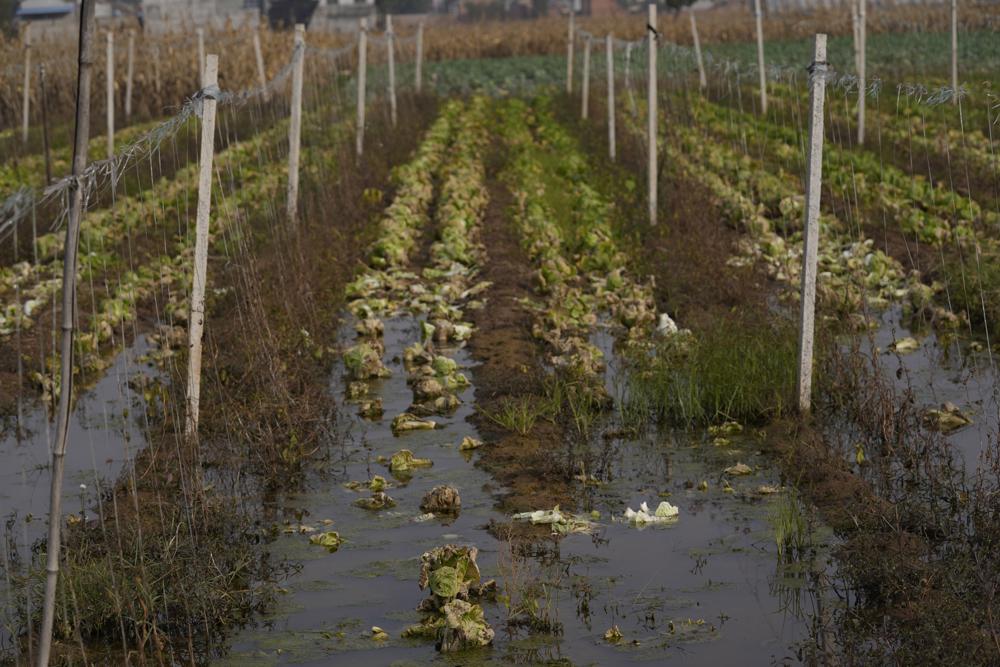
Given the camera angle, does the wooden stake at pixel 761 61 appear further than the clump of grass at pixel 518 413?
Yes

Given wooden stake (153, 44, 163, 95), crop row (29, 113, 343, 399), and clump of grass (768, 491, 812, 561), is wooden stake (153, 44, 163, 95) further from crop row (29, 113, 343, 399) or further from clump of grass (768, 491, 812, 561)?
clump of grass (768, 491, 812, 561)

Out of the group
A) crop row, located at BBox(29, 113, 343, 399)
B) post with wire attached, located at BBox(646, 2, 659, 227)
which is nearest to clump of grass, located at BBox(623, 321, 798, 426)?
crop row, located at BBox(29, 113, 343, 399)

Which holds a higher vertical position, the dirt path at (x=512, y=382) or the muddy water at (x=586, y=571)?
the dirt path at (x=512, y=382)

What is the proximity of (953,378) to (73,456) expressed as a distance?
5.95 meters

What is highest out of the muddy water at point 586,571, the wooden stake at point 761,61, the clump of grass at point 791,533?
the wooden stake at point 761,61

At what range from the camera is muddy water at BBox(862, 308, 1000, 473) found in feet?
27.2

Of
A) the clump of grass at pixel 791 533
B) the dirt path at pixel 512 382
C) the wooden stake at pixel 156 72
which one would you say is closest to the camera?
the clump of grass at pixel 791 533

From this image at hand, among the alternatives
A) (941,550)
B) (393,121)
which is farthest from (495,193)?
(941,550)

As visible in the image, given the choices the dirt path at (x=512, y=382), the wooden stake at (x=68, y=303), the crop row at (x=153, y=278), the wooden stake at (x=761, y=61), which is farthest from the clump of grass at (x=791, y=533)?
the wooden stake at (x=761, y=61)

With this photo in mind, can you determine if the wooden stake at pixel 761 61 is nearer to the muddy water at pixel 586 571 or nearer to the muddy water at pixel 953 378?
the muddy water at pixel 953 378

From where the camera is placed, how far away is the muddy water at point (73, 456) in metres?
7.35

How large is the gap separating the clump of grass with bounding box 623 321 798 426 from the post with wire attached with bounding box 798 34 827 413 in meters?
0.21

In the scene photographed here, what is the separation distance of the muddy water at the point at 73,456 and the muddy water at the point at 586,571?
123 centimetres

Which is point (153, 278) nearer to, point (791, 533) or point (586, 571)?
point (586, 571)
